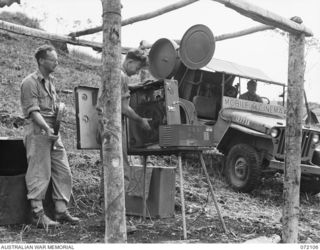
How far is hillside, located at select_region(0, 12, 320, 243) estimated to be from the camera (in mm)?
4570

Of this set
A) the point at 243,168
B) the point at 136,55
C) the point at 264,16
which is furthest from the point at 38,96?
the point at 243,168

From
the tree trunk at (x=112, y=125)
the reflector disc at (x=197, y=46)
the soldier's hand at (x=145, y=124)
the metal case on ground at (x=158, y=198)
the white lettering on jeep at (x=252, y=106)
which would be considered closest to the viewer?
the tree trunk at (x=112, y=125)

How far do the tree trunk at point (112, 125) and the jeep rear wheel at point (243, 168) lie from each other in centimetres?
494

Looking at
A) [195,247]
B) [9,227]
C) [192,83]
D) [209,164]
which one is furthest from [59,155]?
[209,164]

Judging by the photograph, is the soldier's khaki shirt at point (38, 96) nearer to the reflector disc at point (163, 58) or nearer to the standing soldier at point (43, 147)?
the standing soldier at point (43, 147)

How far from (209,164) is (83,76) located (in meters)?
4.03

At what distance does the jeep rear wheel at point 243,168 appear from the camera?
311 inches

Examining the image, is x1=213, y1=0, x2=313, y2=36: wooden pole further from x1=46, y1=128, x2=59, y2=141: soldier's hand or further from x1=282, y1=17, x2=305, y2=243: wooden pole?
x1=46, y1=128, x2=59, y2=141: soldier's hand

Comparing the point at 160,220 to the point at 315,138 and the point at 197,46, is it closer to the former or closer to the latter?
the point at 197,46

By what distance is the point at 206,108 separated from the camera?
8742mm

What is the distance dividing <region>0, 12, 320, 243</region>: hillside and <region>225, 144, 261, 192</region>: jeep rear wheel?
0.16m

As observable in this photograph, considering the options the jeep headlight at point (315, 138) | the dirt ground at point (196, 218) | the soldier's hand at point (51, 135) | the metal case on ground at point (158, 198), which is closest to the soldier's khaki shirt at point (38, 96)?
the soldier's hand at point (51, 135)

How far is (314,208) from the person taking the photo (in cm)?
786

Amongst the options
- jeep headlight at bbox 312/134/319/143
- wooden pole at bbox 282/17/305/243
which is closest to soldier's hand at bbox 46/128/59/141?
wooden pole at bbox 282/17/305/243
